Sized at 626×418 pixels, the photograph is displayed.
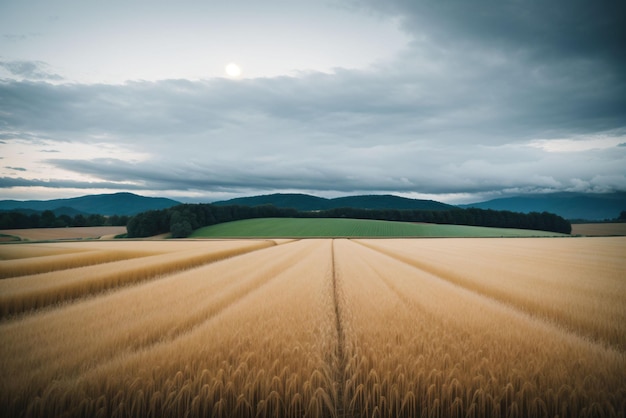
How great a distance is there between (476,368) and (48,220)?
11329 cm

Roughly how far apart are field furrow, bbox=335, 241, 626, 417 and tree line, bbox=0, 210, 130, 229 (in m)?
97.9

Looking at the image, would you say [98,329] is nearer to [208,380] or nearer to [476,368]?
[208,380]

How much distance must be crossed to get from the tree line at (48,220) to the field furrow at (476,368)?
97.9 m

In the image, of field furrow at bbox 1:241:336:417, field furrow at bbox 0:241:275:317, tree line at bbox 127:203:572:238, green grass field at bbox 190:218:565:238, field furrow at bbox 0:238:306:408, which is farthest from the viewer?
tree line at bbox 127:203:572:238

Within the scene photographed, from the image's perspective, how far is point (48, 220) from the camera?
277 feet

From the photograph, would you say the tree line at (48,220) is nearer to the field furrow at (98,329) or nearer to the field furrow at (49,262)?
the field furrow at (49,262)

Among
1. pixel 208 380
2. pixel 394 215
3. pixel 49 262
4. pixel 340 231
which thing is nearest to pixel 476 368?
pixel 208 380

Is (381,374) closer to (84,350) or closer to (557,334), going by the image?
(557,334)

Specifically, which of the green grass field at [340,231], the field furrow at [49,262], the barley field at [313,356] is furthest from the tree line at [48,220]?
the barley field at [313,356]

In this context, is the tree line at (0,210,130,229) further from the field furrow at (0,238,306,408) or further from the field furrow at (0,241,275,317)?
the field furrow at (0,238,306,408)

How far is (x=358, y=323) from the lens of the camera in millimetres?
5270

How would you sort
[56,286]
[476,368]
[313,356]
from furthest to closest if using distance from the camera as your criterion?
[56,286] → [313,356] → [476,368]

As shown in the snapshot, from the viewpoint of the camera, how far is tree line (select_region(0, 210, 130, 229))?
7144 centimetres

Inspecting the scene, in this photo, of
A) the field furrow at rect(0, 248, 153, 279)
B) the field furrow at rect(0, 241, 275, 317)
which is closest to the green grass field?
the field furrow at rect(0, 248, 153, 279)
